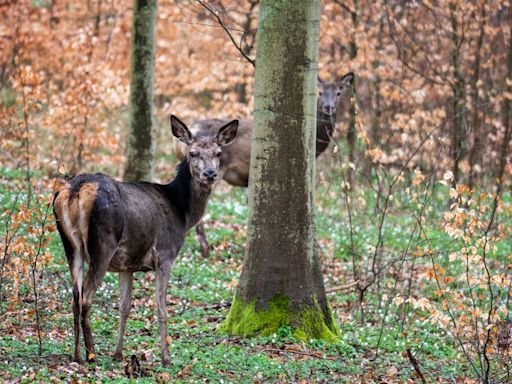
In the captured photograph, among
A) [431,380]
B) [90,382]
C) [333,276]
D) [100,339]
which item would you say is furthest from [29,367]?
[333,276]

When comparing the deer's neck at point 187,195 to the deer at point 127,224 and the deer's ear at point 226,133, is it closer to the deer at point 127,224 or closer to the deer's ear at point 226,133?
the deer at point 127,224

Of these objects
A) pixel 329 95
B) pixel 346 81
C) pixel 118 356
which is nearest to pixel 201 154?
pixel 118 356

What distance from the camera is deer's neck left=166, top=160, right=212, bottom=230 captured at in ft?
28.8

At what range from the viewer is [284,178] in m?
8.38

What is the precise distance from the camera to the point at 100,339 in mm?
8328

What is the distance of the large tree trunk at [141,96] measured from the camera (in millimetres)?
13359

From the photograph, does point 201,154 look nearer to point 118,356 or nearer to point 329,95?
point 118,356

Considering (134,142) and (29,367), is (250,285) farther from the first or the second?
(134,142)

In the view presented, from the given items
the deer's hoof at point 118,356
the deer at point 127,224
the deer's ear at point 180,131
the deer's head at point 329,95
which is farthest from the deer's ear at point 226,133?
the deer's head at point 329,95

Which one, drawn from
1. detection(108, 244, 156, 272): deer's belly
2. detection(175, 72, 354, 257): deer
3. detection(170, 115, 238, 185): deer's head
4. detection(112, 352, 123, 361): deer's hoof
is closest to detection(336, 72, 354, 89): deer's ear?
detection(175, 72, 354, 257): deer

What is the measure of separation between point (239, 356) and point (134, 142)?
6.50 m

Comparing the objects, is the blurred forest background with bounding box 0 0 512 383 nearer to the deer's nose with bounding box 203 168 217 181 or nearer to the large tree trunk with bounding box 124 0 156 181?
the large tree trunk with bounding box 124 0 156 181

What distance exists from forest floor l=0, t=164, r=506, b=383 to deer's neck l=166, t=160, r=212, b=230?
124cm

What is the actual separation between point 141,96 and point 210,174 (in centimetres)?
506
